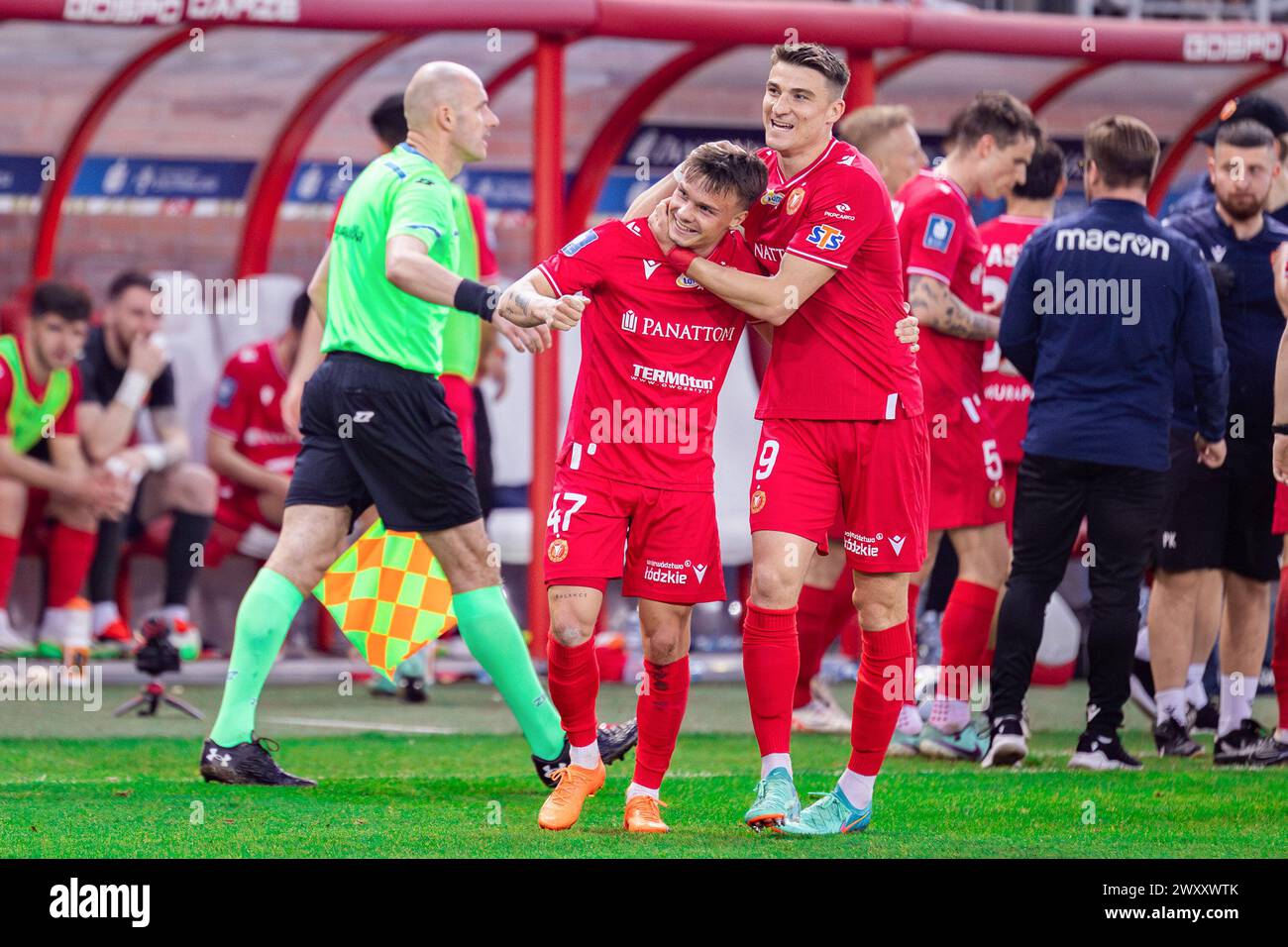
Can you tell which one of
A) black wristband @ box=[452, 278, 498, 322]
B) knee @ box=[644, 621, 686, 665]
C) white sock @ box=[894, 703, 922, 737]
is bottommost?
white sock @ box=[894, 703, 922, 737]

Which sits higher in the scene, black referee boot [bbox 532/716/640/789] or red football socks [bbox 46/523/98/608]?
red football socks [bbox 46/523/98/608]

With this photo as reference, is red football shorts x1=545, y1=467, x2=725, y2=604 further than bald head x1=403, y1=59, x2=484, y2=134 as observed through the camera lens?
No

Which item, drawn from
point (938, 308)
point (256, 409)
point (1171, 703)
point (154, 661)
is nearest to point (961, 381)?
point (938, 308)

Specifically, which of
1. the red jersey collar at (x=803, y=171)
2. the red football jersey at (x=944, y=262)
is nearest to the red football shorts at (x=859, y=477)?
the red jersey collar at (x=803, y=171)

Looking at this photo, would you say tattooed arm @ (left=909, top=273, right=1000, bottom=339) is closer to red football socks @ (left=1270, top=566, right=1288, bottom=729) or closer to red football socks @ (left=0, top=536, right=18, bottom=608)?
red football socks @ (left=1270, top=566, right=1288, bottom=729)

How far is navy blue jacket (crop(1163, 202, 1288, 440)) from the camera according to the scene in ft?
23.0

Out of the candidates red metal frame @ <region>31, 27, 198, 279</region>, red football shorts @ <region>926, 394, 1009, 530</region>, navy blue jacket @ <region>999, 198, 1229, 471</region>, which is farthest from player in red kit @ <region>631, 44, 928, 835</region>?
red metal frame @ <region>31, 27, 198, 279</region>

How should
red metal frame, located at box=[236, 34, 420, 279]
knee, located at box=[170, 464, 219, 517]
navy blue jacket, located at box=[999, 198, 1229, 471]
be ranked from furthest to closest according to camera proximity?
red metal frame, located at box=[236, 34, 420, 279], knee, located at box=[170, 464, 219, 517], navy blue jacket, located at box=[999, 198, 1229, 471]

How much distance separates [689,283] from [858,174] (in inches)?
19.3

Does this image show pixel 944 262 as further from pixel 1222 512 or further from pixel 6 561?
pixel 6 561

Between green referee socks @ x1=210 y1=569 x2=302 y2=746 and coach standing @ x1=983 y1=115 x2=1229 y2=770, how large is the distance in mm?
2308

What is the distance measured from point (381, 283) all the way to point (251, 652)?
1.11m

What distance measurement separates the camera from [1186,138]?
10875 millimetres

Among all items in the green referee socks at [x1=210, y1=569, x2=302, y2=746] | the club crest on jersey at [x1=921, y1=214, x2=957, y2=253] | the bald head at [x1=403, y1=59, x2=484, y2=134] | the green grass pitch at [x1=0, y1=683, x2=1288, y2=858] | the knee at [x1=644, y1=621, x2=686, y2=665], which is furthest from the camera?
the club crest on jersey at [x1=921, y1=214, x2=957, y2=253]
